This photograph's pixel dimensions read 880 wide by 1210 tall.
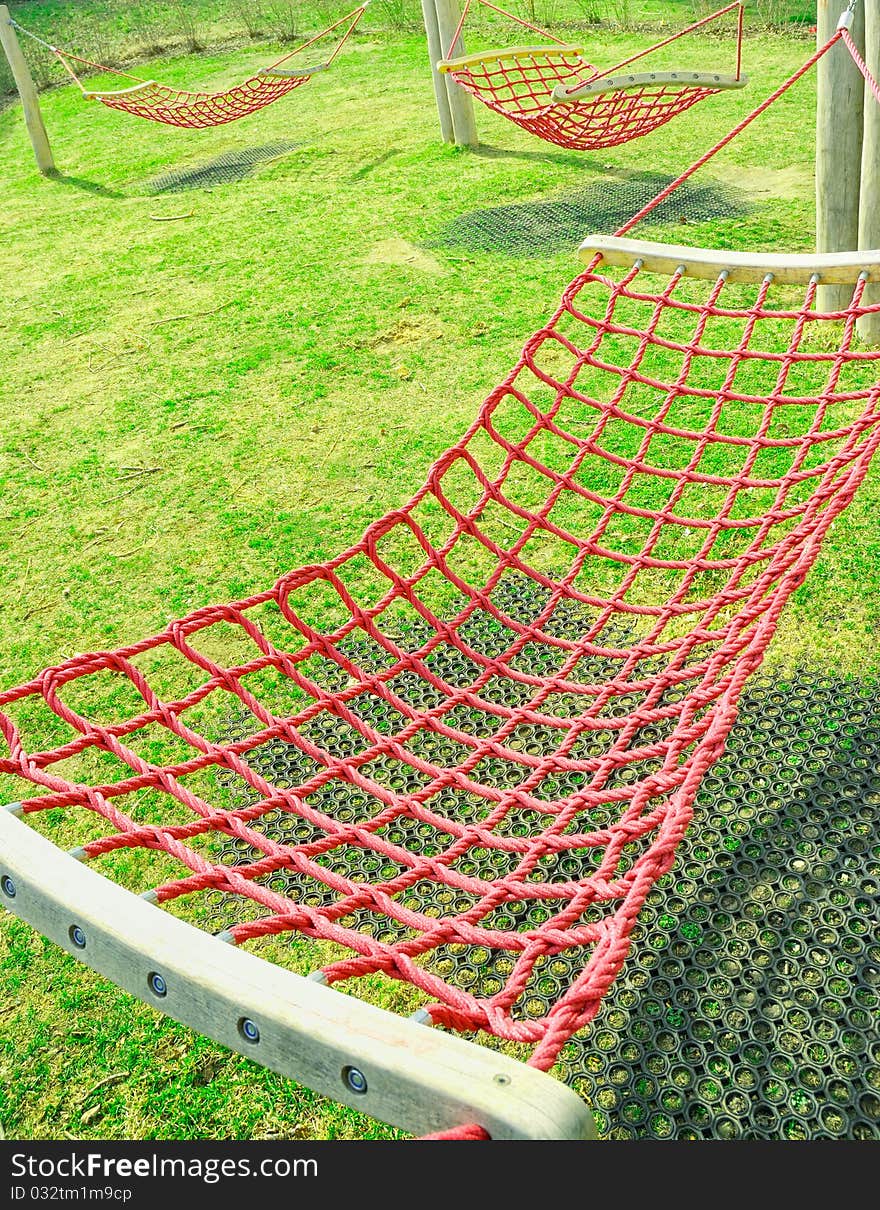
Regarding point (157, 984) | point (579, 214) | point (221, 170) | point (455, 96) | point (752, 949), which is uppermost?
point (157, 984)

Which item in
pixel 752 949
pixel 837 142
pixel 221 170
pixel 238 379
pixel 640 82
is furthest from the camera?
pixel 221 170

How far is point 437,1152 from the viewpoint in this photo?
889mm

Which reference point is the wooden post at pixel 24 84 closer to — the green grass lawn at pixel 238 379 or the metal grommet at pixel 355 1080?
the green grass lawn at pixel 238 379

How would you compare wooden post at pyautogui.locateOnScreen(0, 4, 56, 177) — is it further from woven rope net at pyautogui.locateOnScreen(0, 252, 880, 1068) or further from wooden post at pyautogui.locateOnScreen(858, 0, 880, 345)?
wooden post at pyautogui.locateOnScreen(858, 0, 880, 345)

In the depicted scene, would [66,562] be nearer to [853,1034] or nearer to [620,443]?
[620,443]

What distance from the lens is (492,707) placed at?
6.33 ft

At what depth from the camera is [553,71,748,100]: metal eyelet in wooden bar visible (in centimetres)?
404

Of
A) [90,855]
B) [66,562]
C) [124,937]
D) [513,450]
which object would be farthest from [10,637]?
[124,937]

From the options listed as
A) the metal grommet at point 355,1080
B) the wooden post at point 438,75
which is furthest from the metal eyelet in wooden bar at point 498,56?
the metal grommet at point 355,1080

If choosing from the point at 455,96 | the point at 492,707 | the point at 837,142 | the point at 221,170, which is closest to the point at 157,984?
the point at 492,707

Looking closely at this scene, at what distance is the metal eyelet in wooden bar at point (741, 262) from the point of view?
235cm

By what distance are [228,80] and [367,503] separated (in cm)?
573

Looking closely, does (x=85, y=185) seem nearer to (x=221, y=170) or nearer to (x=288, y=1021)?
(x=221, y=170)

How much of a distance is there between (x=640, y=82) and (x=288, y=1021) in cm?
386
